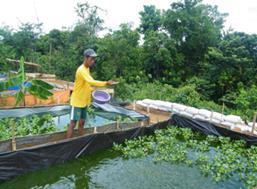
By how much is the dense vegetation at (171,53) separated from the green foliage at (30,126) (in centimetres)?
488

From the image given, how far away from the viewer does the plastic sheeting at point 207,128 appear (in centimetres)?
532

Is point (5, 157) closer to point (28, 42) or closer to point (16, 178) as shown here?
point (16, 178)

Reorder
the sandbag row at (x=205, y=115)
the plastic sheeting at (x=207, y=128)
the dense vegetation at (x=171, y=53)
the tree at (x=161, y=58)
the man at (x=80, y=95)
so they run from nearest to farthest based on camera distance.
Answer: the man at (x=80, y=95) → the plastic sheeting at (x=207, y=128) → the sandbag row at (x=205, y=115) → the dense vegetation at (x=171, y=53) → the tree at (x=161, y=58)

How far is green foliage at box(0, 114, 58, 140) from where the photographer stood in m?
4.23

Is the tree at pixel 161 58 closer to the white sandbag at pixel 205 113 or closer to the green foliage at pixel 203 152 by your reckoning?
the white sandbag at pixel 205 113

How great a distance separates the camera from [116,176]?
149 inches

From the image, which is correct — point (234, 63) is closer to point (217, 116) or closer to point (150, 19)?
point (217, 116)

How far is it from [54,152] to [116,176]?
91 cm

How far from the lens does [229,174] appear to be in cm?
396

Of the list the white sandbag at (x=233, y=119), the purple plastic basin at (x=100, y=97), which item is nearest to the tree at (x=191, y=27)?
the white sandbag at (x=233, y=119)

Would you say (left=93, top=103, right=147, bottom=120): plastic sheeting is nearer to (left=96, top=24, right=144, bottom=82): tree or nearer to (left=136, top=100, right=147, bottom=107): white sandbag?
(left=136, top=100, right=147, bottom=107): white sandbag

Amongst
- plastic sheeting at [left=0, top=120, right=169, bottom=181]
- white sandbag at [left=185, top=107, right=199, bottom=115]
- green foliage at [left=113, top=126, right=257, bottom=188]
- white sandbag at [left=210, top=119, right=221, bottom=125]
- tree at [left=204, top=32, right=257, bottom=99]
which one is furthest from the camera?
tree at [left=204, top=32, right=257, bottom=99]

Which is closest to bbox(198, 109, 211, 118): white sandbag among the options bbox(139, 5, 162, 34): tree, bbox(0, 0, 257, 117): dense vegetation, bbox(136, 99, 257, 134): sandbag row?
bbox(136, 99, 257, 134): sandbag row

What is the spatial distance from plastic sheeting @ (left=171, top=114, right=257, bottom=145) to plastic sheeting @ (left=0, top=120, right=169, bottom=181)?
128 cm
